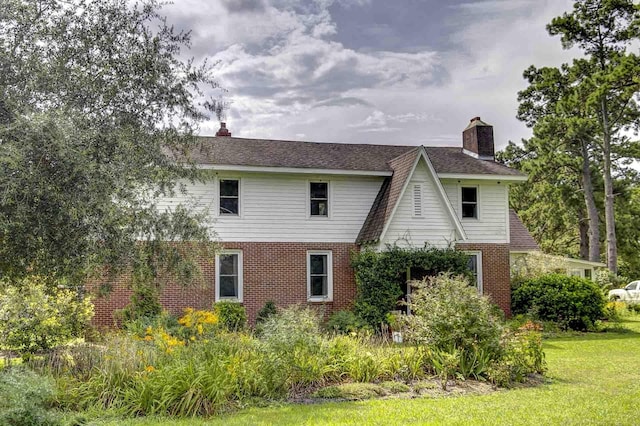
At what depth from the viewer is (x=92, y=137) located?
990cm

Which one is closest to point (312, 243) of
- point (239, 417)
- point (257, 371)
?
point (257, 371)

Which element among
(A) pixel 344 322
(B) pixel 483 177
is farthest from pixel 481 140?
(A) pixel 344 322

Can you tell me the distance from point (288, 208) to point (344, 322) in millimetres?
4526

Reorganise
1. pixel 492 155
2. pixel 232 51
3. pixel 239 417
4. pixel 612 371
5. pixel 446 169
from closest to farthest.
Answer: pixel 239 417
pixel 612 371
pixel 232 51
pixel 446 169
pixel 492 155

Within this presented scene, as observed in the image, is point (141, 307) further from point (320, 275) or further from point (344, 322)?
point (344, 322)

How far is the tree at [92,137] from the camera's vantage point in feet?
29.1

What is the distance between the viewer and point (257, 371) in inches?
387

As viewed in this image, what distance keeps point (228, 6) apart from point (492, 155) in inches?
571

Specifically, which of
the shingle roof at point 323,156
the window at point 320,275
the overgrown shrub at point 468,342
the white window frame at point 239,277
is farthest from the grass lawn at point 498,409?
the shingle roof at point 323,156

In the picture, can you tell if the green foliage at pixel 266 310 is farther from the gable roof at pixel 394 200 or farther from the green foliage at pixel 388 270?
the gable roof at pixel 394 200

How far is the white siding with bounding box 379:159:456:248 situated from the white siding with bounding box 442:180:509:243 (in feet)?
6.44

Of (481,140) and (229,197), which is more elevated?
(481,140)

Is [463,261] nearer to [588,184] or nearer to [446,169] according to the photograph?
[446,169]

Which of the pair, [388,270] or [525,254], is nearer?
[388,270]
